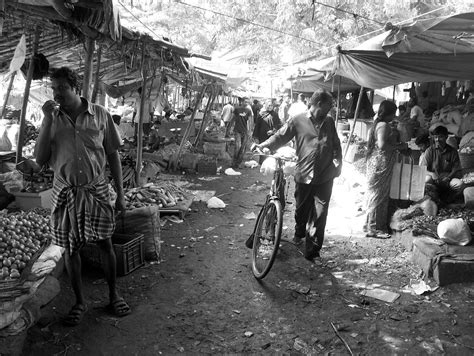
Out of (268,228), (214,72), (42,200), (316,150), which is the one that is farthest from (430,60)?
(214,72)

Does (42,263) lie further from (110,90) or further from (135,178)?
(110,90)

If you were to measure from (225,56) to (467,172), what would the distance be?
15978mm

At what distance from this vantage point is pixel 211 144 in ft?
48.6

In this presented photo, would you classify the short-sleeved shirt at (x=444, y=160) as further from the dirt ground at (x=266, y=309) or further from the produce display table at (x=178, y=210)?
the produce display table at (x=178, y=210)

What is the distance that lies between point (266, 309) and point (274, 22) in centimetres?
1927

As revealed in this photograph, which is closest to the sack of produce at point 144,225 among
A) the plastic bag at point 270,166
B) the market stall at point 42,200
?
the market stall at point 42,200

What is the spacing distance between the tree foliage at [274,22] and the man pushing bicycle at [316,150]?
10843 millimetres

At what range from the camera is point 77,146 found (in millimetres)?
3393

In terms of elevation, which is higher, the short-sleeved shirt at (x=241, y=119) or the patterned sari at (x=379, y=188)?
the short-sleeved shirt at (x=241, y=119)

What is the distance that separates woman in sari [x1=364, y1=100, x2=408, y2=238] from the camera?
20.1 ft

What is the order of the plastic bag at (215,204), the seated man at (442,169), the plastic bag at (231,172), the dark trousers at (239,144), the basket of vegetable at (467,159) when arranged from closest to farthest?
1. the seated man at (442,169)
2. the basket of vegetable at (467,159)
3. the plastic bag at (215,204)
4. the plastic bag at (231,172)
5. the dark trousers at (239,144)

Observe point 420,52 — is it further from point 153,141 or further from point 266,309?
point 153,141

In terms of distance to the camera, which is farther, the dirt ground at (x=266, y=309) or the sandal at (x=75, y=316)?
the sandal at (x=75, y=316)

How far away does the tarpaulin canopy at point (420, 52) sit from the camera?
5.29 m
